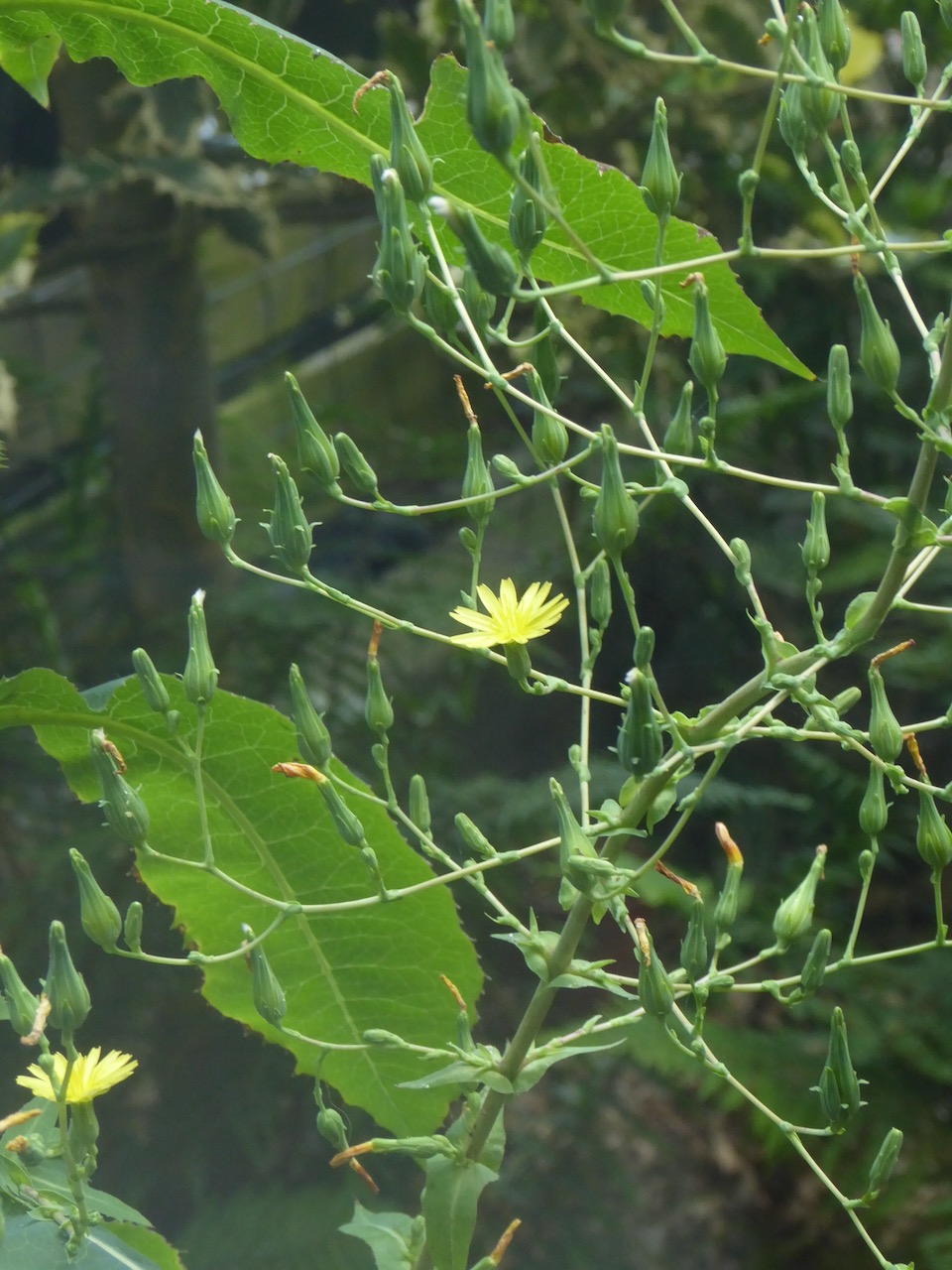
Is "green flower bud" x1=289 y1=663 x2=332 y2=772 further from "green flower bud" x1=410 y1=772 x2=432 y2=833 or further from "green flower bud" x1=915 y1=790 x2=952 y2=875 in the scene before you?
"green flower bud" x1=915 y1=790 x2=952 y2=875

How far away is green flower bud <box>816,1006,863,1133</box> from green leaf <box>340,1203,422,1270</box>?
0.18 m

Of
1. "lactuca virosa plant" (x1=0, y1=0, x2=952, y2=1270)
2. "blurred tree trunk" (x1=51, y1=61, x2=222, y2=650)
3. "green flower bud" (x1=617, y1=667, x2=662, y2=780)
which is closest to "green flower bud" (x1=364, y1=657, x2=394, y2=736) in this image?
"lactuca virosa plant" (x1=0, y1=0, x2=952, y2=1270)

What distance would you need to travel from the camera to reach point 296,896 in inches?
22.0

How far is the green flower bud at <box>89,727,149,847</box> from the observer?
15.7 inches

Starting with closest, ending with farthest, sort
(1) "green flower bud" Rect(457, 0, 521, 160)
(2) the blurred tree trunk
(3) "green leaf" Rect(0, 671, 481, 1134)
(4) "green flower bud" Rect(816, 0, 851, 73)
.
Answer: (1) "green flower bud" Rect(457, 0, 521, 160) < (4) "green flower bud" Rect(816, 0, 851, 73) < (3) "green leaf" Rect(0, 671, 481, 1134) < (2) the blurred tree trunk

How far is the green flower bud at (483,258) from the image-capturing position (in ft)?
1.08

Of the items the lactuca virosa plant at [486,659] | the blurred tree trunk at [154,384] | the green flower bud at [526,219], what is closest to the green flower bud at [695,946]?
the lactuca virosa plant at [486,659]

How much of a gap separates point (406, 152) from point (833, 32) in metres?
0.16

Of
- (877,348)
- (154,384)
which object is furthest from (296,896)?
(154,384)

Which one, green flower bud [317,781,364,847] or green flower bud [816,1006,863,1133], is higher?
green flower bud [317,781,364,847]

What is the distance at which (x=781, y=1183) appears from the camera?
164cm

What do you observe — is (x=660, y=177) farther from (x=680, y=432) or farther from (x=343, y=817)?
(x=343, y=817)

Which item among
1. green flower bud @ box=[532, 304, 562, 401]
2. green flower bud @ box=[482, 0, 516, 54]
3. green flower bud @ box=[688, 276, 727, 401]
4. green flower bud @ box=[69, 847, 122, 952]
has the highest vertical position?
green flower bud @ box=[482, 0, 516, 54]

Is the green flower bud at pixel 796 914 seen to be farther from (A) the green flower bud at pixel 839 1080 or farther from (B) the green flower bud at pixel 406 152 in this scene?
(B) the green flower bud at pixel 406 152
